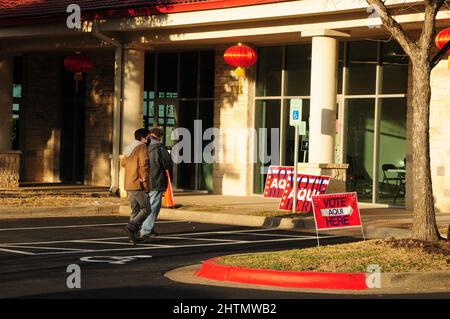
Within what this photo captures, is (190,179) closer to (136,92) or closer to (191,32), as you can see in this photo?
(136,92)

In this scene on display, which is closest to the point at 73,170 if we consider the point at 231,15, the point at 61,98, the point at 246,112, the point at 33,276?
the point at 61,98

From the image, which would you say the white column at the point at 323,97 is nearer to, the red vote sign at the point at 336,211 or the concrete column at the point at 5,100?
the red vote sign at the point at 336,211

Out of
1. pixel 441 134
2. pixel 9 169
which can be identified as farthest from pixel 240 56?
pixel 9 169

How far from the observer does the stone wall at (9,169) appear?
28152 millimetres

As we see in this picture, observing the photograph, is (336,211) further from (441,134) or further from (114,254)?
(441,134)

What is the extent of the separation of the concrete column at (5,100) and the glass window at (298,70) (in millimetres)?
8619

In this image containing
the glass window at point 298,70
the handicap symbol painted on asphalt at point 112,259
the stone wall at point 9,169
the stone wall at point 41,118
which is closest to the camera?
the handicap symbol painted on asphalt at point 112,259

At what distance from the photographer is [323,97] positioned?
862 inches

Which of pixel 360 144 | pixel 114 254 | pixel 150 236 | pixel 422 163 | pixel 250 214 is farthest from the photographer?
pixel 360 144

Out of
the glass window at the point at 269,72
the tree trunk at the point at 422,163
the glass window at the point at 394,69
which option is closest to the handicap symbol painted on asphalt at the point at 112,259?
the tree trunk at the point at 422,163

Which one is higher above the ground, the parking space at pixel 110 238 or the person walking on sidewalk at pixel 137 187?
the person walking on sidewalk at pixel 137 187

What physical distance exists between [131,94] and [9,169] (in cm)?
481

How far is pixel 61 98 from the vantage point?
32469 millimetres

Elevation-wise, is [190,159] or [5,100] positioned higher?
[5,100]
